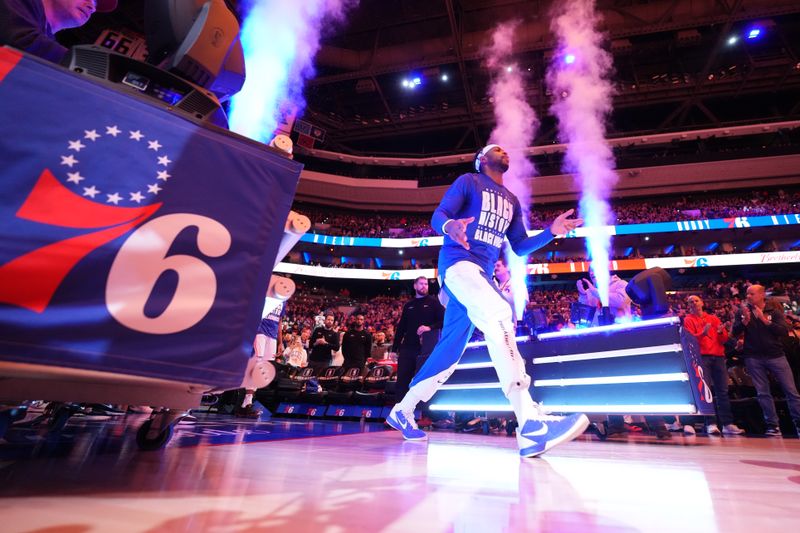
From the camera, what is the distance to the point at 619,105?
64.4 ft

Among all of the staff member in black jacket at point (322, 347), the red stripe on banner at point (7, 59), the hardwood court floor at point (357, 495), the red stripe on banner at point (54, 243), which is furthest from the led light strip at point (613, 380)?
the red stripe on banner at point (7, 59)

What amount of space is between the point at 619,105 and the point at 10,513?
78.9 feet

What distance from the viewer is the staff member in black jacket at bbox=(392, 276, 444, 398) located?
14.5ft

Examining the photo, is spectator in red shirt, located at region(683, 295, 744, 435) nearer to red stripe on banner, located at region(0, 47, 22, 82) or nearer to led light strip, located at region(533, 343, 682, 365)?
led light strip, located at region(533, 343, 682, 365)

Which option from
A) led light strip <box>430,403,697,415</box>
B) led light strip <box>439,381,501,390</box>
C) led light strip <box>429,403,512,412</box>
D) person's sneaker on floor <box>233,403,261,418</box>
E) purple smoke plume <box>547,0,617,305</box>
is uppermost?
purple smoke plume <box>547,0,617,305</box>

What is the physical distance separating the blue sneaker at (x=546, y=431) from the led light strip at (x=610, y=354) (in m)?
1.97

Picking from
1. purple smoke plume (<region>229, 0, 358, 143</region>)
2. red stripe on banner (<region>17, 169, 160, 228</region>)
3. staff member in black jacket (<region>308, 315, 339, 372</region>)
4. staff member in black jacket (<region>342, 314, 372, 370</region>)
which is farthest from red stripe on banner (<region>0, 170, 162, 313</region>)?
staff member in black jacket (<region>308, 315, 339, 372</region>)

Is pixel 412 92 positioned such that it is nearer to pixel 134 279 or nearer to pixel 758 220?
pixel 758 220

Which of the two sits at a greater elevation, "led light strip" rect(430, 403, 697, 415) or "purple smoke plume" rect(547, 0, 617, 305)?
"purple smoke plume" rect(547, 0, 617, 305)

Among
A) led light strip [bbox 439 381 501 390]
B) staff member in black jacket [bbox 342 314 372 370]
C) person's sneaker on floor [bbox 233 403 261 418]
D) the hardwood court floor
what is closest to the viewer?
the hardwood court floor

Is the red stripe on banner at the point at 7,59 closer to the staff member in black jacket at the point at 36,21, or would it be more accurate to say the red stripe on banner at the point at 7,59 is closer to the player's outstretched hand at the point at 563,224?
the staff member in black jacket at the point at 36,21

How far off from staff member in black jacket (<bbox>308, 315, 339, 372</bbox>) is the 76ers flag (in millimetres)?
5882

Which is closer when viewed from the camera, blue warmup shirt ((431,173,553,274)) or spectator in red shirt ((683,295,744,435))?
blue warmup shirt ((431,173,553,274))

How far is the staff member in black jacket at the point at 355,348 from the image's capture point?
20.9 ft
